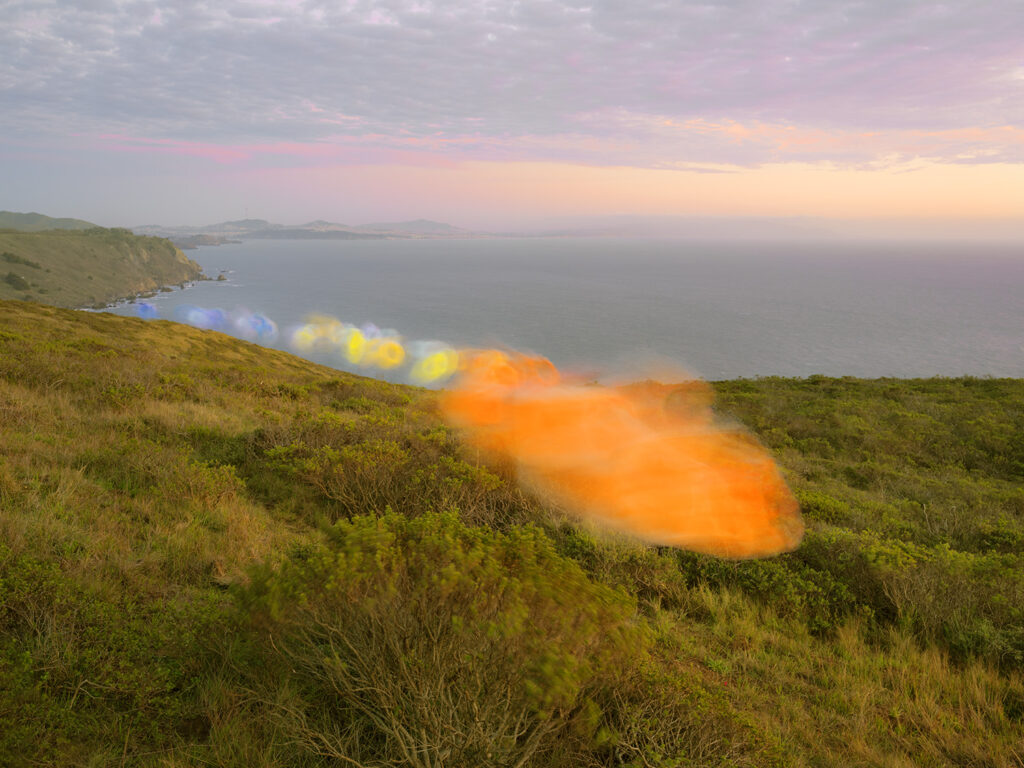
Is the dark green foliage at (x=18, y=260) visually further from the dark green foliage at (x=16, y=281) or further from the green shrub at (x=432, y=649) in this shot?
the green shrub at (x=432, y=649)

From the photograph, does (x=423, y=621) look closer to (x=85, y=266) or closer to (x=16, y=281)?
(x=16, y=281)

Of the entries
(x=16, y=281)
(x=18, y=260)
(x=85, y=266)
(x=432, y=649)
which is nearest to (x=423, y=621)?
(x=432, y=649)

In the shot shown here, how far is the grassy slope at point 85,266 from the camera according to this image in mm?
102188

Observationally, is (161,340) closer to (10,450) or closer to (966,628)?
(10,450)

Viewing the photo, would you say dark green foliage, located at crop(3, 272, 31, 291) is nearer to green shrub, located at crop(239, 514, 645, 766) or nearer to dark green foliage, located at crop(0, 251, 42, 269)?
dark green foliage, located at crop(0, 251, 42, 269)

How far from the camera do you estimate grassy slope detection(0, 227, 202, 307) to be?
102188 mm

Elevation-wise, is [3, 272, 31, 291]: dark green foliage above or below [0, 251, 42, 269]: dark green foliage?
below

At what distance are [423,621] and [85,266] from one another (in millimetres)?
160842

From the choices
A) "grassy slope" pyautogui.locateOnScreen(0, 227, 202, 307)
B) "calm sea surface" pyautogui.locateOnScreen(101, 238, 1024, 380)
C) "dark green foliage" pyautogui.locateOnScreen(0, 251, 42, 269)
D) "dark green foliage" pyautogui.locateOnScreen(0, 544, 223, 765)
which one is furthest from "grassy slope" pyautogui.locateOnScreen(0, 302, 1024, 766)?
"dark green foliage" pyautogui.locateOnScreen(0, 251, 42, 269)

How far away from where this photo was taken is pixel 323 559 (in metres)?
3.78

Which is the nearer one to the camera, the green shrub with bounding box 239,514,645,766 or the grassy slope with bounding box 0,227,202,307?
the green shrub with bounding box 239,514,645,766

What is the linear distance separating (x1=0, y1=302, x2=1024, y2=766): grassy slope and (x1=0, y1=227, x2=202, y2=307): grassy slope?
119995 millimetres

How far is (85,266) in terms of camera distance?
123750 mm

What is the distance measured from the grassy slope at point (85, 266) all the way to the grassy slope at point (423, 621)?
120m
